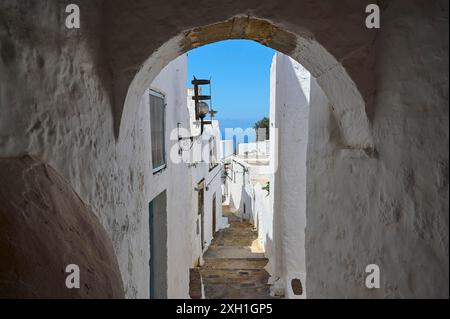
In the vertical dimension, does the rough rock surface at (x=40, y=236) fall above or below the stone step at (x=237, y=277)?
above

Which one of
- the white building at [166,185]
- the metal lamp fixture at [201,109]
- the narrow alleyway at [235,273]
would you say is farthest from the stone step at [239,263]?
the metal lamp fixture at [201,109]

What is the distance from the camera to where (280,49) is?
90.7 inches

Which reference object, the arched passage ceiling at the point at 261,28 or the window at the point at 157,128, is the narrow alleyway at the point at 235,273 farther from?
the arched passage ceiling at the point at 261,28

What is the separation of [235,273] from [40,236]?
22.9ft

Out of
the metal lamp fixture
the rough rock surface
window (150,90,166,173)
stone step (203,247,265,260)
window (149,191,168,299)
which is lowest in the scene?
stone step (203,247,265,260)

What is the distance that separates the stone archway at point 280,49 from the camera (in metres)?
1.90

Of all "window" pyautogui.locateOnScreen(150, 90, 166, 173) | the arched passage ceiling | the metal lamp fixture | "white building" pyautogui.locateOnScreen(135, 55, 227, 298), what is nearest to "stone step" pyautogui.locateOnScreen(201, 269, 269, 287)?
"white building" pyautogui.locateOnScreen(135, 55, 227, 298)

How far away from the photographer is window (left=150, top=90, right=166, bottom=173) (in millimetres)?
4188

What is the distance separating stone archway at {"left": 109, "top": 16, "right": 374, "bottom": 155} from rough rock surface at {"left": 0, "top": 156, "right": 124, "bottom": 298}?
75 centimetres

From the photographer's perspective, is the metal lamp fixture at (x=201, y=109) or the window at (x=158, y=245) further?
the metal lamp fixture at (x=201, y=109)

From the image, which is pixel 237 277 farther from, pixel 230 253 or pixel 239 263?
pixel 230 253

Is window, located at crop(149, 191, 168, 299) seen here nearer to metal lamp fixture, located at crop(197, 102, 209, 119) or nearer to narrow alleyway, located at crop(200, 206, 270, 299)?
narrow alleyway, located at crop(200, 206, 270, 299)

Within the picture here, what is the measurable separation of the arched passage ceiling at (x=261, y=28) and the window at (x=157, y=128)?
2.17m
